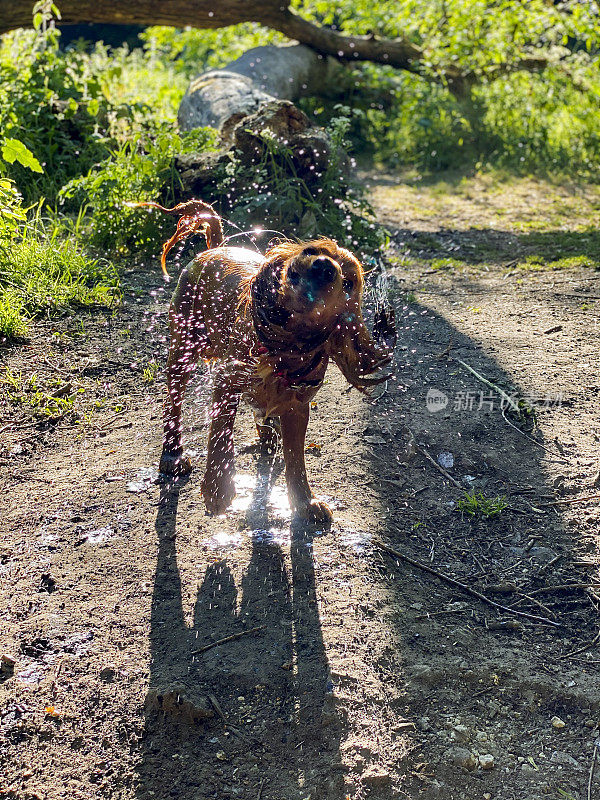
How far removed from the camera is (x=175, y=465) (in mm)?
3969

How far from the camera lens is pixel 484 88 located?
10.7m

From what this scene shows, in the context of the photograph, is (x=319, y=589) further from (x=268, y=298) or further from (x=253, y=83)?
(x=253, y=83)

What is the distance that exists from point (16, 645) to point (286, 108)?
490cm

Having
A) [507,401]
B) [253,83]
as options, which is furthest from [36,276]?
[253,83]

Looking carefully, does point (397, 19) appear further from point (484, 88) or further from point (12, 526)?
point (12, 526)

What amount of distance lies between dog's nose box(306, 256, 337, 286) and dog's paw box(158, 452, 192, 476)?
168 cm

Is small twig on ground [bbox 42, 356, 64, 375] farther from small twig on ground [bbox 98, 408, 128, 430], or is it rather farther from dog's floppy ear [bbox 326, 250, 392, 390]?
dog's floppy ear [bbox 326, 250, 392, 390]

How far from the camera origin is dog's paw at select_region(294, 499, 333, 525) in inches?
140

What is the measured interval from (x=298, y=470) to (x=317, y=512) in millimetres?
237

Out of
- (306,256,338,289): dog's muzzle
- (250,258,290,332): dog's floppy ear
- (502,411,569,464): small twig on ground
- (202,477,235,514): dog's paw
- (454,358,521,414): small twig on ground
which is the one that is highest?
(306,256,338,289): dog's muzzle

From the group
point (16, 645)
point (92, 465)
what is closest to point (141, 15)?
point (92, 465)

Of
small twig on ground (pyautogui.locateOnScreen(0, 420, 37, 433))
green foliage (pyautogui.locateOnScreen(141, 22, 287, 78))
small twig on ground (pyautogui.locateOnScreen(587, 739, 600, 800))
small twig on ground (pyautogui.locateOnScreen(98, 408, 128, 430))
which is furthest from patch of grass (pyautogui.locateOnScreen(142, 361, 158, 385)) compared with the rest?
green foliage (pyautogui.locateOnScreen(141, 22, 287, 78))

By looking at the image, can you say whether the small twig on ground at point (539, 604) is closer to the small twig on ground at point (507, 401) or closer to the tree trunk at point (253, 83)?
the small twig on ground at point (507, 401)

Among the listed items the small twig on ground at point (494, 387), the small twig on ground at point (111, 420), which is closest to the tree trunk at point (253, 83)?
the small twig on ground at point (494, 387)
